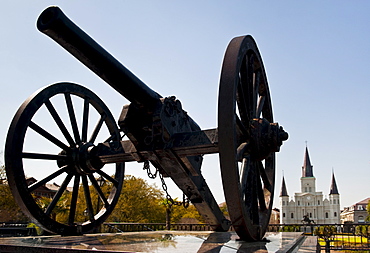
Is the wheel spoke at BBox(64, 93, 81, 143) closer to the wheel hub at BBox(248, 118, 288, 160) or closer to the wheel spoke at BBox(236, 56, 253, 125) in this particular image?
the wheel spoke at BBox(236, 56, 253, 125)

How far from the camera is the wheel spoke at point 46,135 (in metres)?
6.07

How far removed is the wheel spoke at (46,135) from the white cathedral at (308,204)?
366 ft

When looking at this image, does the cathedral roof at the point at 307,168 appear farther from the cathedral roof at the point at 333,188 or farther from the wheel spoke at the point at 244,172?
the wheel spoke at the point at 244,172

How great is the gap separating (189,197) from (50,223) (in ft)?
7.67

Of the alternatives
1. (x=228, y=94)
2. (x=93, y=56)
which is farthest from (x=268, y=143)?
(x=93, y=56)

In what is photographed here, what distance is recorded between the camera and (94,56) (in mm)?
4793

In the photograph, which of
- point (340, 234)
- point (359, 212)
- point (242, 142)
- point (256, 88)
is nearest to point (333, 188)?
point (359, 212)

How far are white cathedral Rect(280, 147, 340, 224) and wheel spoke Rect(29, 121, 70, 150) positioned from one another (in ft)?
366

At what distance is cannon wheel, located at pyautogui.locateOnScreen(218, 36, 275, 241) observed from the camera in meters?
4.10

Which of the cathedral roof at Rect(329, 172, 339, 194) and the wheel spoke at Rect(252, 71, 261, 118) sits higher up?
the cathedral roof at Rect(329, 172, 339, 194)

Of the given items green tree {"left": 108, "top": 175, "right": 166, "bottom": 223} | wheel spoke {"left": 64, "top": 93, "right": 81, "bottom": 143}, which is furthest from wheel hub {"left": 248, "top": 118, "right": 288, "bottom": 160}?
green tree {"left": 108, "top": 175, "right": 166, "bottom": 223}

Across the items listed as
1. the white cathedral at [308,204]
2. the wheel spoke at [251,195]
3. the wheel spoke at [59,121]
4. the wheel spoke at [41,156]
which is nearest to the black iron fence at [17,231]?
the wheel spoke at [41,156]

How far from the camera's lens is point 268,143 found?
5.29 metres

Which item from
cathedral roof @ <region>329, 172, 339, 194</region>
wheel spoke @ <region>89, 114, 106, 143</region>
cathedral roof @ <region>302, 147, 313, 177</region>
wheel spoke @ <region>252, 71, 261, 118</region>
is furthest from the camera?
cathedral roof @ <region>302, 147, 313, 177</region>
